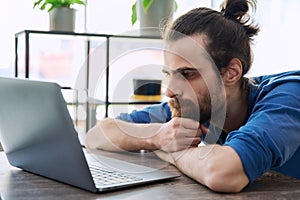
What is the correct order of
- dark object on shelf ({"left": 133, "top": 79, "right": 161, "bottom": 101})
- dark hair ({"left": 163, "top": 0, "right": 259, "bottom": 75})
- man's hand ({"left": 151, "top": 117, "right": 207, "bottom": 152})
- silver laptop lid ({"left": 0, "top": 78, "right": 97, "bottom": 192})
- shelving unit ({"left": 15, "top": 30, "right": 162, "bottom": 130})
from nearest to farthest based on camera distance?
silver laptop lid ({"left": 0, "top": 78, "right": 97, "bottom": 192}) → man's hand ({"left": 151, "top": 117, "right": 207, "bottom": 152}) → dark hair ({"left": 163, "top": 0, "right": 259, "bottom": 75}) → shelving unit ({"left": 15, "top": 30, "right": 162, "bottom": 130}) → dark object on shelf ({"left": 133, "top": 79, "right": 161, "bottom": 101})

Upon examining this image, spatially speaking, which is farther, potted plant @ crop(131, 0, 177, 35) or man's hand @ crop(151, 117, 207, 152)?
potted plant @ crop(131, 0, 177, 35)

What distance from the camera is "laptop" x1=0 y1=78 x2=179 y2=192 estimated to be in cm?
83

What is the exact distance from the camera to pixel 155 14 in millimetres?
2674

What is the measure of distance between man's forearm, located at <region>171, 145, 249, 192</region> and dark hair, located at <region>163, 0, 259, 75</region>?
33cm

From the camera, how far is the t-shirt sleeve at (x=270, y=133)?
3.22 feet

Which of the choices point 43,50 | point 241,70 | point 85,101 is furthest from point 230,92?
point 43,50

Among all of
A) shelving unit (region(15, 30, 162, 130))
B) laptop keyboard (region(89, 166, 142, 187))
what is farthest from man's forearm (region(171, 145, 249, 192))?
shelving unit (region(15, 30, 162, 130))

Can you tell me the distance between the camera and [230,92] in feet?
4.41

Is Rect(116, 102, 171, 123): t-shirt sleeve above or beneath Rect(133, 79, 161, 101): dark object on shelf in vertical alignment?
above

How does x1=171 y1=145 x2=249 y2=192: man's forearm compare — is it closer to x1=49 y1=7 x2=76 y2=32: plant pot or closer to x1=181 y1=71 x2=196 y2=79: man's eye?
x1=181 y1=71 x2=196 y2=79: man's eye

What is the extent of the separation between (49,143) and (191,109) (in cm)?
44

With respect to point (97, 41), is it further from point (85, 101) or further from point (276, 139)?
point (276, 139)

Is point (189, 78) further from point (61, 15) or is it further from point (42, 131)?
point (61, 15)

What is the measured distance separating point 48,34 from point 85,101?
46 cm
